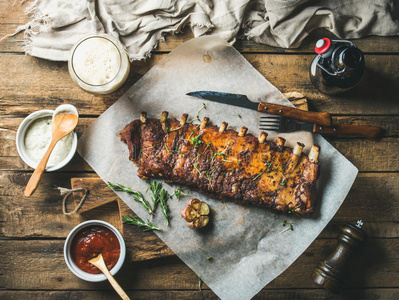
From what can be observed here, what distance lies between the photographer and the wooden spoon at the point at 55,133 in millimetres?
3201

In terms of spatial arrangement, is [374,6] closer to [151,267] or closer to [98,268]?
[151,267]

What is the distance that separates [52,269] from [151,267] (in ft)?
3.53

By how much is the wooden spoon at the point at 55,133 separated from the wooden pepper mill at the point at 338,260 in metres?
2.88

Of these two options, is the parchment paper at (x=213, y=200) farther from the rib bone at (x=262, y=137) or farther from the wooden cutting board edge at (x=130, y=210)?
the rib bone at (x=262, y=137)

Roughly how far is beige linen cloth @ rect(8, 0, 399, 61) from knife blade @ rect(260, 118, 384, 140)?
2.87ft

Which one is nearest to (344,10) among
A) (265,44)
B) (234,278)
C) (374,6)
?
(374,6)

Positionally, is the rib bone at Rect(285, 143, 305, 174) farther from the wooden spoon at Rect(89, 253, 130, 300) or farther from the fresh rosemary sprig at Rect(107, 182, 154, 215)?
the wooden spoon at Rect(89, 253, 130, 300)

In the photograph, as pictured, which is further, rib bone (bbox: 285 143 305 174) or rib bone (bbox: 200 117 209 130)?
rib bone (bbox: 200 117 209 130)

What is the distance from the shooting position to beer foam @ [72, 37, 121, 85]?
3.23 m

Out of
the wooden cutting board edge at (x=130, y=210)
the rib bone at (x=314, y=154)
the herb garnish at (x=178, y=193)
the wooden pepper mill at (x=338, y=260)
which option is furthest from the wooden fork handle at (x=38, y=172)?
the wooden pepper mill at (x=338, y=260)

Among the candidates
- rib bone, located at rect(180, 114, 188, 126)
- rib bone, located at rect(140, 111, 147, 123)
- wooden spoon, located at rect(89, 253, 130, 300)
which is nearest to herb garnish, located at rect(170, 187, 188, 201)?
rib bone, located at rect(180, 114, 188, 126)

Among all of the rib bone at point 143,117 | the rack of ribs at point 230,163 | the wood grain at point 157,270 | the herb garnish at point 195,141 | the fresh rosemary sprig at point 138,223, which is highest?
the rib bone at point 143,117

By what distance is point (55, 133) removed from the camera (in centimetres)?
326

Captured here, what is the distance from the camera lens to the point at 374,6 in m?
3.50
